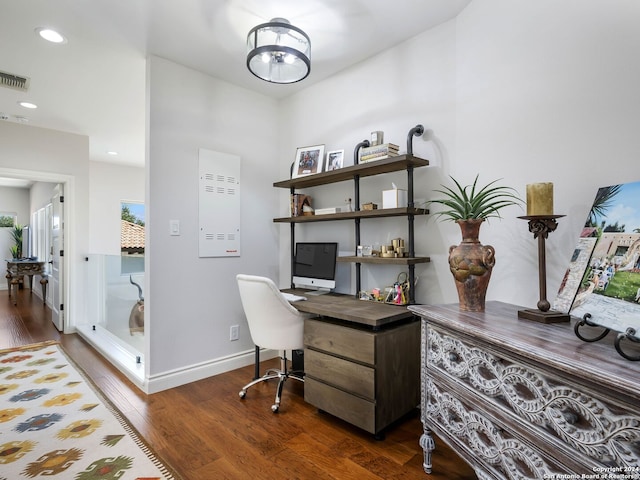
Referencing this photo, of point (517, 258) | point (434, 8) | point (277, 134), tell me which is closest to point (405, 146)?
point (434, 8)

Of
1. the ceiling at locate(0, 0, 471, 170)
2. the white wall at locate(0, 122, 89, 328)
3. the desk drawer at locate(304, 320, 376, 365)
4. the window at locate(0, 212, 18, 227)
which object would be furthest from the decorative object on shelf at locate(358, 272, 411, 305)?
the window at locate(0, 212, 18, 227)

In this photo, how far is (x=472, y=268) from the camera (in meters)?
1.51

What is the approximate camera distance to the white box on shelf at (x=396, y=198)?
2.25 metres

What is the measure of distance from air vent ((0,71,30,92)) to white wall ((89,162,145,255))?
3.35 metres

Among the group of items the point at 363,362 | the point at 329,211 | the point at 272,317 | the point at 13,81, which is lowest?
the point at 363,362

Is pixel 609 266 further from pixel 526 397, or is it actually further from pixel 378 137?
pixel 378 137

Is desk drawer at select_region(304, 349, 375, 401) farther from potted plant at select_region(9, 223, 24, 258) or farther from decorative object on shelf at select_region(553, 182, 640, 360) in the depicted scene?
potted plant at select_region(9, 223, 24, 258)

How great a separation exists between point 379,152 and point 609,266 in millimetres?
1482

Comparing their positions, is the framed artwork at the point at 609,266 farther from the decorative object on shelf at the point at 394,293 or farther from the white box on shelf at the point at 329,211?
Result: the white box on shelf at the point at 329,211

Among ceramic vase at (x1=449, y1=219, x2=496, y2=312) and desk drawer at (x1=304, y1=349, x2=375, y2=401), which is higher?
ceramic vase at (x1=449, y1=219, x2=496, y2=312)

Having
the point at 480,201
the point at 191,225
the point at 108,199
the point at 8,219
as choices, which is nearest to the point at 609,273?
the point at 480,201

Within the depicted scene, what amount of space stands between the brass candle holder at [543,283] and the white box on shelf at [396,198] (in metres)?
0.92

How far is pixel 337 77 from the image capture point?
9.48ft

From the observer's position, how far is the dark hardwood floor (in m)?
1.65
